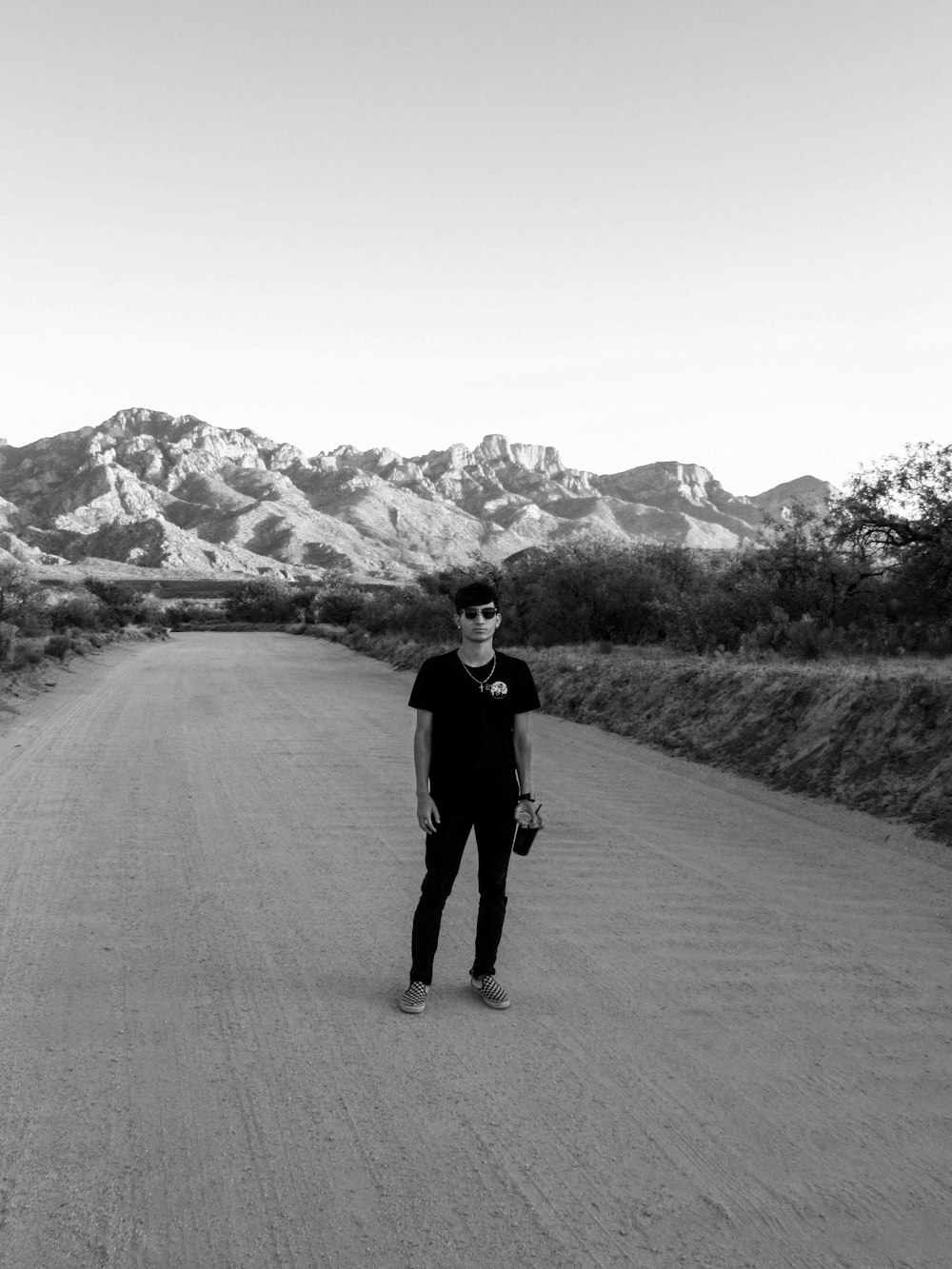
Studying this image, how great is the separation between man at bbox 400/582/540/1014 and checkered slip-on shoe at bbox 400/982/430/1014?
0.01 meters

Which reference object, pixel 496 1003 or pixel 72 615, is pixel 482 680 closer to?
pixel 496 1003

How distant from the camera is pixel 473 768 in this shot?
4.54 metres

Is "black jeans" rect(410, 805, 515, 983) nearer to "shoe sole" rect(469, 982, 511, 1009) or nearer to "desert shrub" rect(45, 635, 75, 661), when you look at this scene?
"shoe sole" rect(469, 982, 511, 1009)

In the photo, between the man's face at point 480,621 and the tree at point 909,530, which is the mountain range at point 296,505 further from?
the man's face at point 480,621

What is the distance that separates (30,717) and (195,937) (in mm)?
11895

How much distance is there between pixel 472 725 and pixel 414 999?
1282mm

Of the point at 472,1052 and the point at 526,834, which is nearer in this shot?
the point at 472,1052

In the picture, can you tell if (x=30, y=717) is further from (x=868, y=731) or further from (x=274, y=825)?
(x=868, y=731)

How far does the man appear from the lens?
14.9ft

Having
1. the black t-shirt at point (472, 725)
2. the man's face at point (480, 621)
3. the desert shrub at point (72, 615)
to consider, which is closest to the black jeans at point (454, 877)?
the black t-shirt at point (472, 725)

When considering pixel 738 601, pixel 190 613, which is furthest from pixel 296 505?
pixel 738 601

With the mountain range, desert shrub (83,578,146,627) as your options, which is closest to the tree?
desert shrub (83,578,146,627)

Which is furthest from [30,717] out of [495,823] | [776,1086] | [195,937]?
[776,1086]

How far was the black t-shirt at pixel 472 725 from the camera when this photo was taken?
14.9 ft
